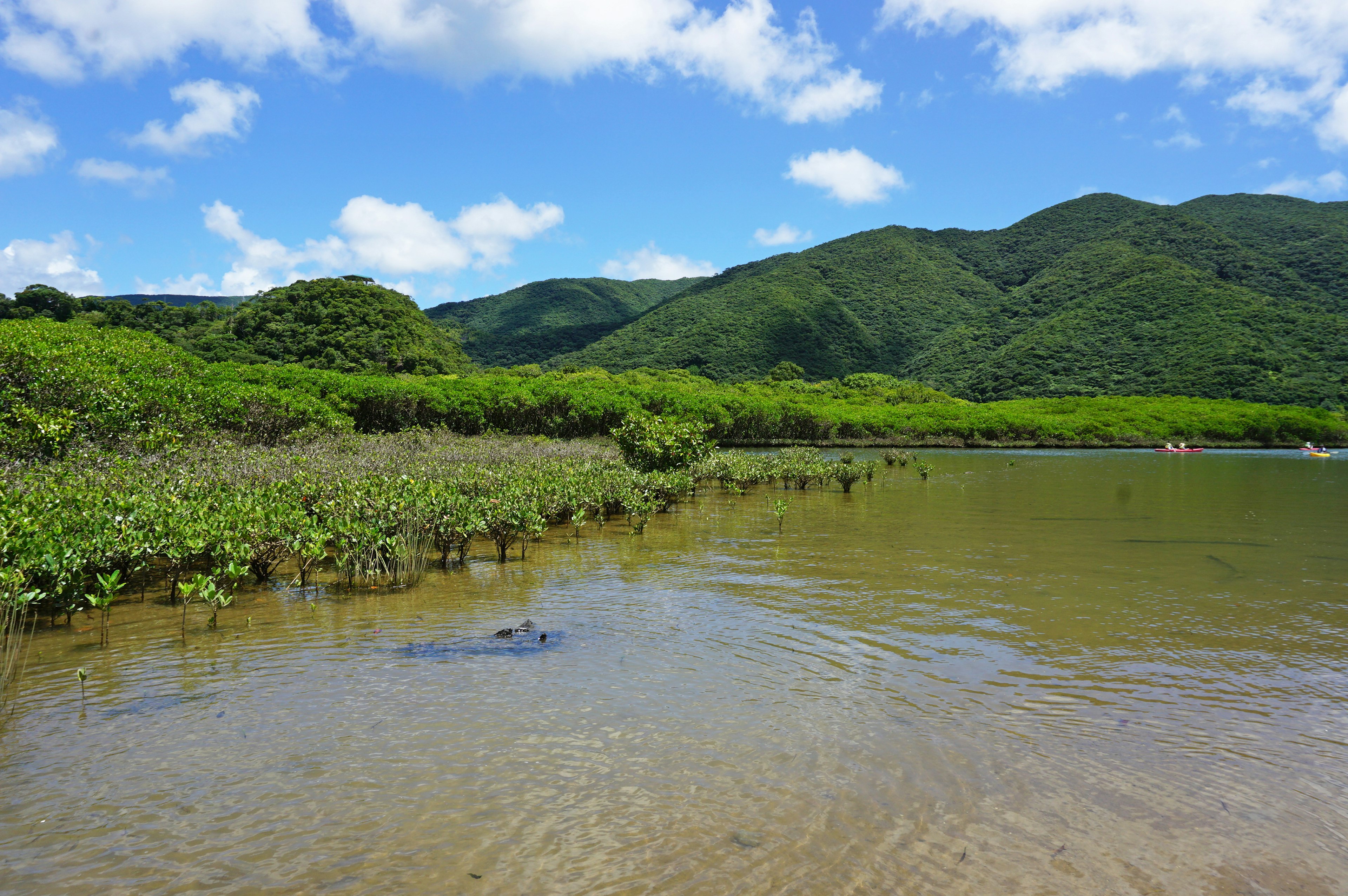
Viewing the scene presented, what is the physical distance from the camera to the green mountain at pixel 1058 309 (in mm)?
79438

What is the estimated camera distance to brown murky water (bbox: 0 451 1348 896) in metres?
3.42

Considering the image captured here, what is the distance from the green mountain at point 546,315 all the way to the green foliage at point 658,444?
9401 centimetres

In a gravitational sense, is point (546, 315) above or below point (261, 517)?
above

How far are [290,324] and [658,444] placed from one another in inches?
2319

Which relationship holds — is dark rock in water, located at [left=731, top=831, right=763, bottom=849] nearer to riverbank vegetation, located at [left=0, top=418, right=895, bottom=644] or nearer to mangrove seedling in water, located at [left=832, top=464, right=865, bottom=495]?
riverbank vegetation, located at [left=0, top=418, right=895, bottom=644]

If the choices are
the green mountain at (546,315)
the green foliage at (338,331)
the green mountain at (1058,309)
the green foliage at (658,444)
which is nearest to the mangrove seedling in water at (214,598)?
the green foliage at (658,444)

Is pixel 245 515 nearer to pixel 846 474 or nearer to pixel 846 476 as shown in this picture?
pixel 846 476

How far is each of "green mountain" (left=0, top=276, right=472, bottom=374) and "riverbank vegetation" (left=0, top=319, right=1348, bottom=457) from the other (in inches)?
315

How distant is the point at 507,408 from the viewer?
A: 1501 inches

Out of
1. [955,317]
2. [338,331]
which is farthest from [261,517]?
[955,317]

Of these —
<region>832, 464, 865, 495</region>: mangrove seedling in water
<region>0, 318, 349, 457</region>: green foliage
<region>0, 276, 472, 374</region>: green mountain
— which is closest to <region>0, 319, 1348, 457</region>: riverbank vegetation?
<region>0, 318, 349, 457</region>: green foliage

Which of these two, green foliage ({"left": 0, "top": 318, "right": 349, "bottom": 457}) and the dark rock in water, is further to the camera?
green foliage ({"left": 0, "top": 318, "right": 349, "bottom": 457})

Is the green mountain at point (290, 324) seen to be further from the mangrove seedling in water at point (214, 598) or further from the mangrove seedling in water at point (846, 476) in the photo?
the mangrove seedling in water at point (214, 598)

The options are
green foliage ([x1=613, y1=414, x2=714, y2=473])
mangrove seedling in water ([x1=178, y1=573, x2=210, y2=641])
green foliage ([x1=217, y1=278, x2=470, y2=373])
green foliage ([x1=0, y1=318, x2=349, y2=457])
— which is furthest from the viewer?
green foliage ([x1=217, y1=278, x2=470, y2=373])
